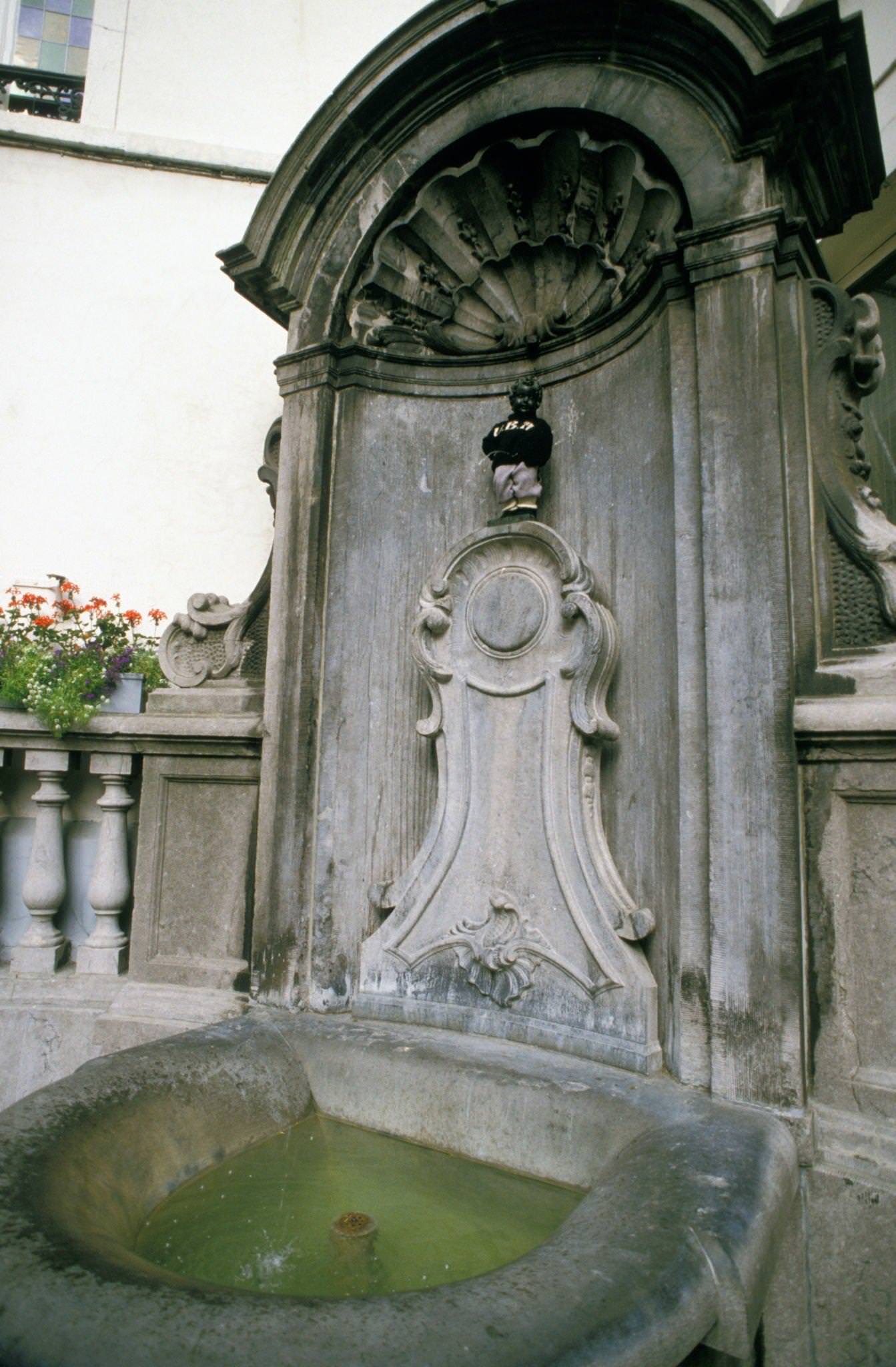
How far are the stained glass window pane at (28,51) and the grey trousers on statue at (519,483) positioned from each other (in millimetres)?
5949

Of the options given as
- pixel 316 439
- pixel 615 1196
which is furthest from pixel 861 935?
pixel 316 439

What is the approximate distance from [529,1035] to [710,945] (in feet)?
2.30

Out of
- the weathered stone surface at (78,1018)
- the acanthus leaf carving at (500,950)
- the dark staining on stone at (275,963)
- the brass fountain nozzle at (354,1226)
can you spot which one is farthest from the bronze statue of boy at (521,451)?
the brass fountain nozzle at (354,1226)

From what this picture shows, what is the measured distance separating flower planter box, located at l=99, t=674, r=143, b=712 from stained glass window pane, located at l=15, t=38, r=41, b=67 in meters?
5.48

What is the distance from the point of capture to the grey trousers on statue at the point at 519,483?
10.3 feet

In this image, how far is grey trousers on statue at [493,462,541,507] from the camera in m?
3.14

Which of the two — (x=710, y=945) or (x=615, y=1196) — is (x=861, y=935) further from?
(x=615, y=1196)

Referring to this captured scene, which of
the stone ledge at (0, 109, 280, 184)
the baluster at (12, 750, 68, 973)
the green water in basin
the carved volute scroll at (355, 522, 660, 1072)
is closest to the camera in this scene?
the green water in basin

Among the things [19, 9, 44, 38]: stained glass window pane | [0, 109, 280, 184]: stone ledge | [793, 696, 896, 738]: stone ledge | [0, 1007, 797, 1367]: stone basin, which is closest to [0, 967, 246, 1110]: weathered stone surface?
[0, 1007, 797, 1367]: stone basin

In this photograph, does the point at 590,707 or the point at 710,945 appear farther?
the point at 590,707

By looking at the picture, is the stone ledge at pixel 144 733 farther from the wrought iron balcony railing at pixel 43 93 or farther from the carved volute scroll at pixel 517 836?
the wrought iron balcony railing at pixel 43 93

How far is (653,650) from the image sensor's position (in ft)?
9.32

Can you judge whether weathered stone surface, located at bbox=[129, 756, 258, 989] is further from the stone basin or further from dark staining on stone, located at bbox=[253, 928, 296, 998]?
the stone basin

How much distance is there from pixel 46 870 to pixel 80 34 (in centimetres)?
632
